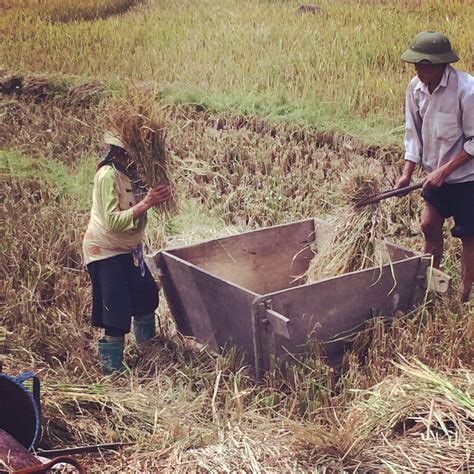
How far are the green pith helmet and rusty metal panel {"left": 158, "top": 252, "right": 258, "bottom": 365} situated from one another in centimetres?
128

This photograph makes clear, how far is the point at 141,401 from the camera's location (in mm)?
3363

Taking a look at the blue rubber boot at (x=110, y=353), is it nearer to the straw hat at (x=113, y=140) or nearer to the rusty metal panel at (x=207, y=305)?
the rusty metal panel at (x=207, y=305)

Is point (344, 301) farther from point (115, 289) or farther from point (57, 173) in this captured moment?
point (57, 173)

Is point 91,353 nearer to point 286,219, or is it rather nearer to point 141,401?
point 141,401

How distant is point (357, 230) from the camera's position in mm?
4090

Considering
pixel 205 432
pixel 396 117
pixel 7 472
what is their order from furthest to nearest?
pixel 396 117 → pixel 205 432 → pixel 7 472

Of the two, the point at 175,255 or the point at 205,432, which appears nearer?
the point at 205,432

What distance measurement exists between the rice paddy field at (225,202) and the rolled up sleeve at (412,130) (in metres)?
0.21

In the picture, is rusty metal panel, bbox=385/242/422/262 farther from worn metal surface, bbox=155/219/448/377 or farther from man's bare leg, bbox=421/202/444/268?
man's bare leg, bbox=421/202/444/268

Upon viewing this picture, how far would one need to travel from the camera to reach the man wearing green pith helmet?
4012 millimetres

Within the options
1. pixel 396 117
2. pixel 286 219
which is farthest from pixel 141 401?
pixel 396 117

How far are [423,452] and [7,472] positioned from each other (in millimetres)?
1213

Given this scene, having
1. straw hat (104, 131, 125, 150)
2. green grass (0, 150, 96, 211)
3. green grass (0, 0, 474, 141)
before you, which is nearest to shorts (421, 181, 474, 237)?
straw hat (104, 131, 125, 150)

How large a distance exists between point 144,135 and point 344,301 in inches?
41.6
